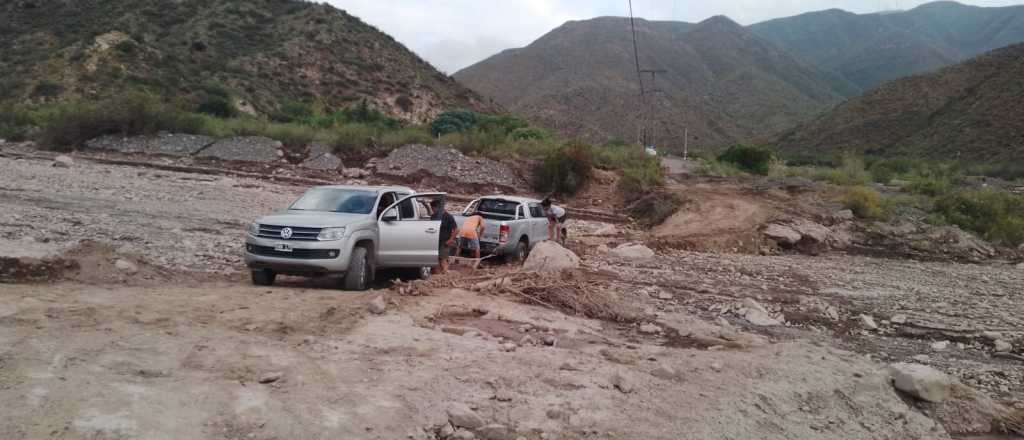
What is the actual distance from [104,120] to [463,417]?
36.0m

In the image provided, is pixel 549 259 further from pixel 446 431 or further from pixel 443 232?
pixel 446 431

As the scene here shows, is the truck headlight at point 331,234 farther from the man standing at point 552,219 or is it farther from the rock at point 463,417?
the man standing at point 552,219

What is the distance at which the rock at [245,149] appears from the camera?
112 ft

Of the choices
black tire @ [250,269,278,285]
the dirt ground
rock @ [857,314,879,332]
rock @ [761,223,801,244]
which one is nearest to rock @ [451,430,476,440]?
the dirt ground

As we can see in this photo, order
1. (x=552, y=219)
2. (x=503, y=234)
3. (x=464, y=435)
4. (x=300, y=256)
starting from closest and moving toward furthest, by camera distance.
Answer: (x=464, y=435)
(x=300, y=256)
(x=503, y=234)
(x=552, y=219)

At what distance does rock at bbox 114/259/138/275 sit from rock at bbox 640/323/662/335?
7361 millimetres

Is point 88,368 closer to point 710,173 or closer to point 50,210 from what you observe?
point 50,210

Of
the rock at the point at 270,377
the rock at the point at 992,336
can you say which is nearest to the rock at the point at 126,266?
the rock at the point at 270,377

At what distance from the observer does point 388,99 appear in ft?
201

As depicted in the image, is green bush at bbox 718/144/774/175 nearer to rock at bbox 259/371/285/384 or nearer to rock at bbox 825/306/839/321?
rock at bbox 825/306/839/321

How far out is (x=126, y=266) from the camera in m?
10.8

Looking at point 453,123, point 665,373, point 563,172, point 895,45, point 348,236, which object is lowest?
point 665,373

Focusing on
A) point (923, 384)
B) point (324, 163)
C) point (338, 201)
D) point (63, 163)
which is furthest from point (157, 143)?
point (923, 384)

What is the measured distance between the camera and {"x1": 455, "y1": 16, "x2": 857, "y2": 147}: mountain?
3602 inches
